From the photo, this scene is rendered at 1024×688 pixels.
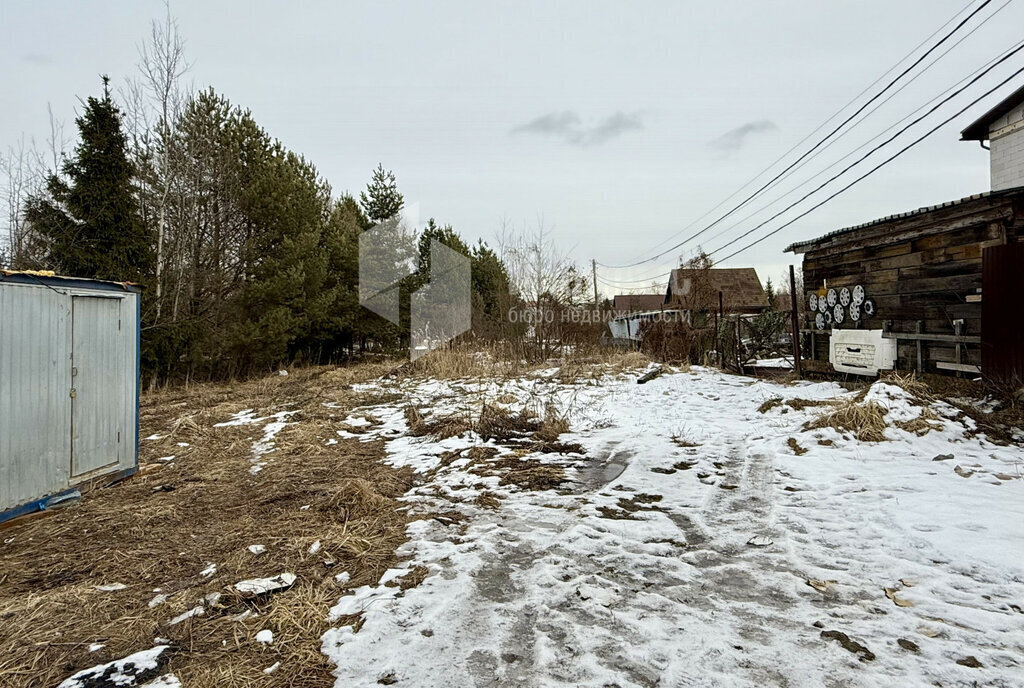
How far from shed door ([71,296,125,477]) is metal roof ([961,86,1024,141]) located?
A: 57.5 feet

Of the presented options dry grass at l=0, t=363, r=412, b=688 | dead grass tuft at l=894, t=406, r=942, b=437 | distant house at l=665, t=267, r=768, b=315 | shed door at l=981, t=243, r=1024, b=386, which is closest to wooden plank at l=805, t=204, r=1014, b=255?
shed door at l=981, t=243, r=1024, b=386

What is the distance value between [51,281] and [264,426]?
3418 mm

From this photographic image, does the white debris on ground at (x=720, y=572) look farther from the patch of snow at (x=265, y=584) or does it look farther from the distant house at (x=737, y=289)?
the distant house at (x=737, y=289)

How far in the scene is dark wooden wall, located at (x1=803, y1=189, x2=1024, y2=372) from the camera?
672 cm

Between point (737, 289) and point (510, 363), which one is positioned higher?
point (737, 289)

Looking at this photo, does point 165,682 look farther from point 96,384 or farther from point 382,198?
point 382,198

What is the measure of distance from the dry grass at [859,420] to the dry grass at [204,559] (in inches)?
170

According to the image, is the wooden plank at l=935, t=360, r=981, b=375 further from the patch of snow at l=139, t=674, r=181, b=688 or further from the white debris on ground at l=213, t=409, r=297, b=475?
the white debris on ground at l=213, t=409, r=297, b=475

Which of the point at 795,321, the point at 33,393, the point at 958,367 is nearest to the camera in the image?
the point at 33,393

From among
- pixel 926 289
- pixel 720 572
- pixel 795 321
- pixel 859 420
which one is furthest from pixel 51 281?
pixel 795 321

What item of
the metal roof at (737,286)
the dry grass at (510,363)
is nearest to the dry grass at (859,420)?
the dry grass at (510,363)

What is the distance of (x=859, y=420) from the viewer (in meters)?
5.05

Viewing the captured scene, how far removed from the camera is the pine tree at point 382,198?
61.2 ft

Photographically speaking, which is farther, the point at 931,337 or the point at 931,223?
the point at 931,223
